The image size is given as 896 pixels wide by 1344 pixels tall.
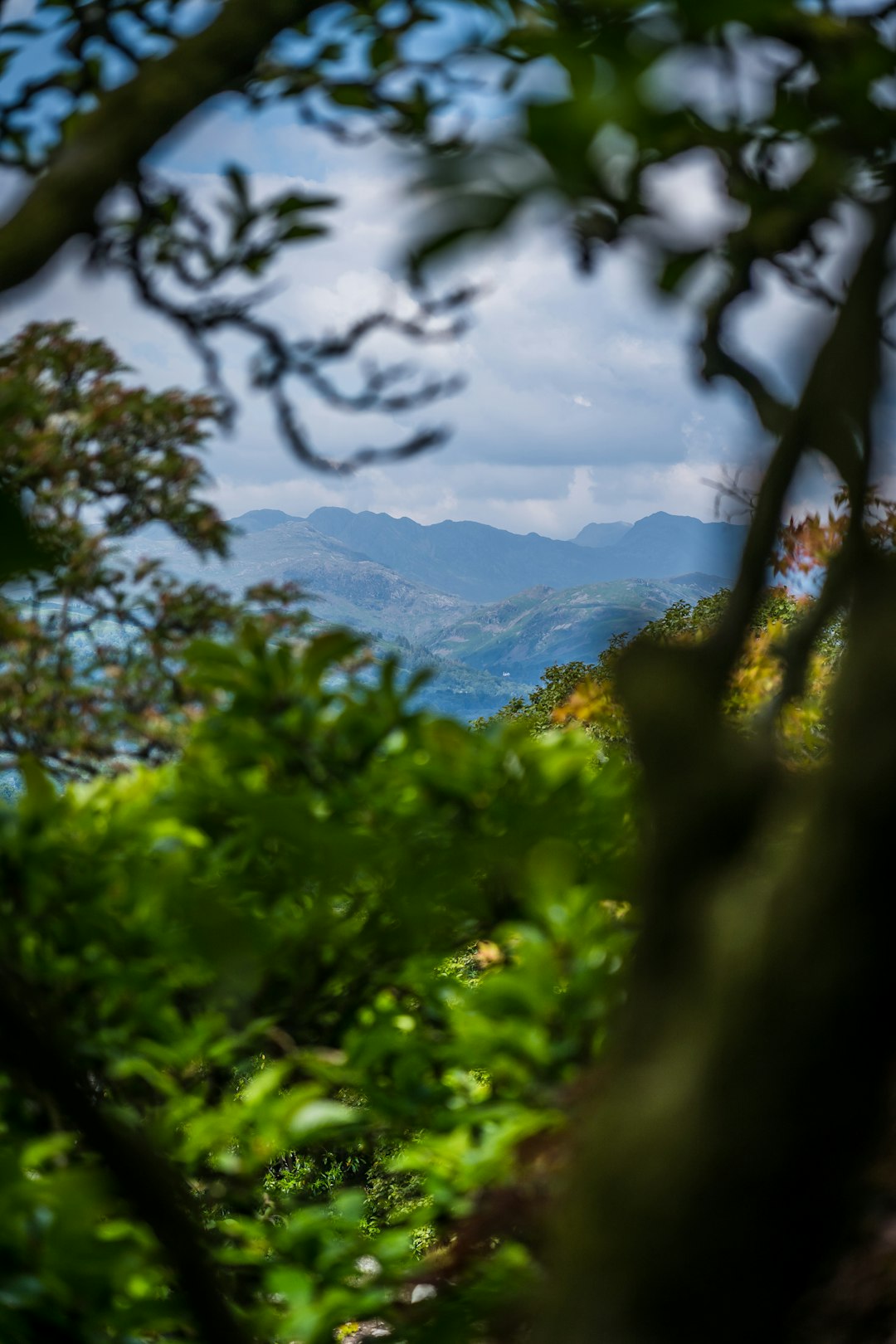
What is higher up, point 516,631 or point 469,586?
point 469,586

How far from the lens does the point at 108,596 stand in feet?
12.0

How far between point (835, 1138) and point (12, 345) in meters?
3.12

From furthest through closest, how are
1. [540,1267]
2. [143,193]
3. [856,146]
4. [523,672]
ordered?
[523,672] → [143,193] → [540,1267] → [856,146]

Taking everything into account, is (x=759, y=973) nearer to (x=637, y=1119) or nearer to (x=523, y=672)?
(x=637, y=1119)

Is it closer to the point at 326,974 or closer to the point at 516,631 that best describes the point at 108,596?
the point at 326,974

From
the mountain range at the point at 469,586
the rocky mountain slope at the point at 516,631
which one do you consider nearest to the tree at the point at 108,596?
the mountain range at the point at 469,586

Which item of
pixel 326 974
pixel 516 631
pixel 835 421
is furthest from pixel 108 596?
pixel 516 631

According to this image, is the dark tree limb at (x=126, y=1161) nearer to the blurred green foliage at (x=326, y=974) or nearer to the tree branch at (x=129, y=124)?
the blurred green foliage at (x=326, y=974)

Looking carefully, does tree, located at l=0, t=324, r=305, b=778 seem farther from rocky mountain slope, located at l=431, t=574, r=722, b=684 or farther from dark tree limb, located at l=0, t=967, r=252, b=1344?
rocky mountain slope, located at l=431, t=574, r=722, b=684

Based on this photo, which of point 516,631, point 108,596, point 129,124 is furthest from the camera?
point 516,631

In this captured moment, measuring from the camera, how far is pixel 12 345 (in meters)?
3.01

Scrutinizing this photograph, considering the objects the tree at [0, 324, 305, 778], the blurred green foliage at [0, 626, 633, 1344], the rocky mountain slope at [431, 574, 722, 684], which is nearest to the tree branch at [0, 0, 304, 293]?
the blurred green foliage at [0, 626, 633, 1344]

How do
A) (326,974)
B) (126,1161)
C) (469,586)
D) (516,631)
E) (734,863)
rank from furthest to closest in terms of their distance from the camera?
1. (469,586)
2. (516,631)
3. (326,974)
4. (126,1161)
5. (734,863)

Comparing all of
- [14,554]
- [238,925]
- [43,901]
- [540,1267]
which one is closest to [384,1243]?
[540,1267]
